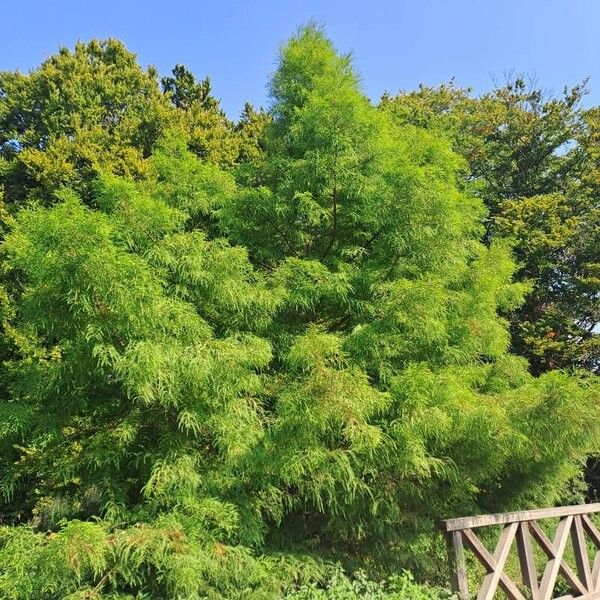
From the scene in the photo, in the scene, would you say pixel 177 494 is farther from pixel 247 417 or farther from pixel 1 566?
pixel 1 566

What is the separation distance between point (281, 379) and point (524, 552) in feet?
7.96

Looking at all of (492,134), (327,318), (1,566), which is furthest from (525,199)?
(1,566)

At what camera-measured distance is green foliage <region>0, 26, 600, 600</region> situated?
340 centimetres

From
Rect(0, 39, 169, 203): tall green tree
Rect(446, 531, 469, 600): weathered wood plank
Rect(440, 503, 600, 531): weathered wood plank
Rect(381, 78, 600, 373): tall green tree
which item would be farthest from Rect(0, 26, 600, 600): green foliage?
Rect(381, 78, 600, 373): tall green tree

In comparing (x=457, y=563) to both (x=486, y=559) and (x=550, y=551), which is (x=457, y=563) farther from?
(x=550, y=551)

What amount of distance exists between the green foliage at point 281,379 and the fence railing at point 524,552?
0.42m

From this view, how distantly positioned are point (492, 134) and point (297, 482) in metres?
12.6

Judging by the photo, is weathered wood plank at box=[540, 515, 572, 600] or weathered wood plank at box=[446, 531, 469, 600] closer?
weathered wood plank at box=[446, 531, 469, 600]

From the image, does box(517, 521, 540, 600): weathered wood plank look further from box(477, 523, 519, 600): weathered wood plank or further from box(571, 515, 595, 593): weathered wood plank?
box(571, 515, 595, 593): weathered wood plank

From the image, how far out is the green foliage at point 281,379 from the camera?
3396 millimetres

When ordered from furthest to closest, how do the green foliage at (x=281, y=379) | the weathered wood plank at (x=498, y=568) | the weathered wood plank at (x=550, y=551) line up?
the weathered wood plank at (x=550, y=551) → the weathered wood plank at (x=498, y=568) → the green foliage at (x=281, y=379)

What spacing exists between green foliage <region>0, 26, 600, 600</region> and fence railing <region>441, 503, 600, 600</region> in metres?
0.42

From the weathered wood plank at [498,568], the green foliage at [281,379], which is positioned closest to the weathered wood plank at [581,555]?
the green foliage at [281,379]

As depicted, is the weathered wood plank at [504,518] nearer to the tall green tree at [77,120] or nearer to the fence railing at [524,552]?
the fence railing at [524,552]
